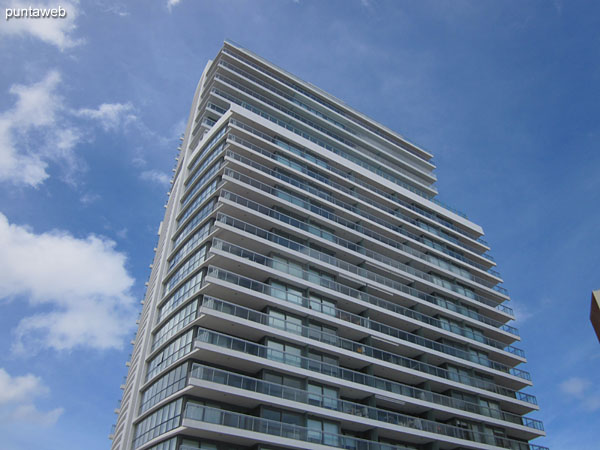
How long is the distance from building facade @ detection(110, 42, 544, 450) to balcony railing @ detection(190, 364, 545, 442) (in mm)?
111

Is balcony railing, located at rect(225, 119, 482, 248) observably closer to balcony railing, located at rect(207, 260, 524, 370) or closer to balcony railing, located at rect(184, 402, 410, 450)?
balcony railing, located at rect(207, 260, 524, 370)

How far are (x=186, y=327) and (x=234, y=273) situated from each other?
477 centimetres

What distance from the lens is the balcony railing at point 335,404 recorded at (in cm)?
2798

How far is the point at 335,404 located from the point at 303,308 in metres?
6.73

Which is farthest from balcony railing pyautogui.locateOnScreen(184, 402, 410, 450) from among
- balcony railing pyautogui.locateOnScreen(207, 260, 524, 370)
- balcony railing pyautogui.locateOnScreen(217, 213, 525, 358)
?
balcony railing pyautogui.locateOnScreen(217, 213, 525, 358)

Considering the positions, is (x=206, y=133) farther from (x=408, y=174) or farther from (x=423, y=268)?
(x=408, y=174)

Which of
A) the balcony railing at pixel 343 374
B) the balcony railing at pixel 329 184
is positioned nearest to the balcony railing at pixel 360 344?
the balcony railing at pixel 343 374

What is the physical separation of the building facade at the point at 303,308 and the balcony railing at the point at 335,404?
111 millimetres

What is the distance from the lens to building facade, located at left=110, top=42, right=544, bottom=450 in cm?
2938

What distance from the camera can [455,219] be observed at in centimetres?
5575

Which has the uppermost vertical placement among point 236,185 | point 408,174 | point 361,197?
point 408,174

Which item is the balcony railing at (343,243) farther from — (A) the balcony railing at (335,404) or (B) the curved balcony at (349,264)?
(A) the balcony railing at (335,404)

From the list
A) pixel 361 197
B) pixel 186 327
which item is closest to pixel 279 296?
pixel 186 327

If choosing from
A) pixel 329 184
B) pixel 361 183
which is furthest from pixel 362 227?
pixel 361 183
